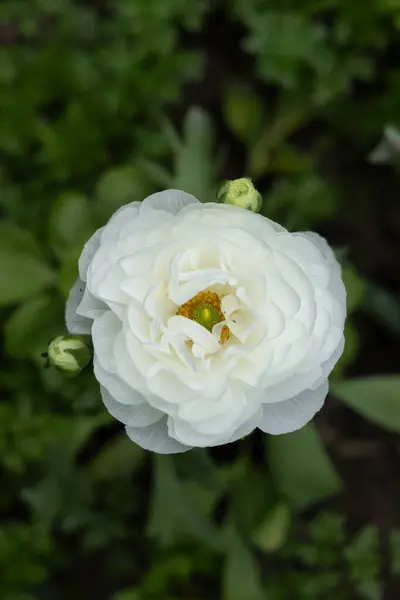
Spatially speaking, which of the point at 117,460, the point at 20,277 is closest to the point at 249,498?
the point at 117,460

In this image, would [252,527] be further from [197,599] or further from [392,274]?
[392,274]

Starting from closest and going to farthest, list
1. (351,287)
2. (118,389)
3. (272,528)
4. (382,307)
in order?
(118,389) → (351,287) → (272,528) → (382,307)

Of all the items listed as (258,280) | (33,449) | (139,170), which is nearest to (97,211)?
(139,170)

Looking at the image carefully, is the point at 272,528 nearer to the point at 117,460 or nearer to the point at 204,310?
the point at 117,460

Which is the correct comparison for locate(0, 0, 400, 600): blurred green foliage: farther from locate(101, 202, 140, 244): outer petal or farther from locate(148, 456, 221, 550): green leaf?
locate(101, 202, 140, 244): outer petal

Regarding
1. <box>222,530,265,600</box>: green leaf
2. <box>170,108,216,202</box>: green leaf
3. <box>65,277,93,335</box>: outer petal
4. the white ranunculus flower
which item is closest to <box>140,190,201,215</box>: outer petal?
the white ranunculus flower

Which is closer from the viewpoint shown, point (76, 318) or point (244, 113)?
point (76, 318)

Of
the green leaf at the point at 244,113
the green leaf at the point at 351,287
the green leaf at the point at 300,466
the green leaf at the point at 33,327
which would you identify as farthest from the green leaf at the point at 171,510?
the green leaf at the point at 244,113

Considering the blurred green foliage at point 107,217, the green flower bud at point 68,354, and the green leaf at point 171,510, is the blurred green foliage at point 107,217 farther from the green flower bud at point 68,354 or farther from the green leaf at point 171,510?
the green flower bud at point 68,354
